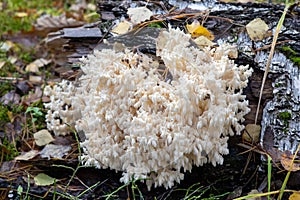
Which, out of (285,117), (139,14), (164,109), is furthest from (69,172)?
(285,117)

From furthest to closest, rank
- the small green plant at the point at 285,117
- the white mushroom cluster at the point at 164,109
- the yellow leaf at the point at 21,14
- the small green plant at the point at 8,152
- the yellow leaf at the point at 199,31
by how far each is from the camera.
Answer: the yellow leaf at the point at 21,14 → the small green plant at the point at 8,152 → the yellow leaf at the point at 199,31 → the small green plant at the point at 285,117 → the white mushroom cluster at the point at 164,109

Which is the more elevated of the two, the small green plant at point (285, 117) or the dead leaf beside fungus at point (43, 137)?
the small green plant at point (285, 117)

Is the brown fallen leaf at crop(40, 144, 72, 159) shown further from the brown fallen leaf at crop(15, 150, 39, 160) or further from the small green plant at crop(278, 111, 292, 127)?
the small green plant at crop(278, 111, 292, 127)

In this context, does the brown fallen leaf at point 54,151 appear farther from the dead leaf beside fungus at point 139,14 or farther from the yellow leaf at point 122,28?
the dead leaf beside fungus at point 139,14

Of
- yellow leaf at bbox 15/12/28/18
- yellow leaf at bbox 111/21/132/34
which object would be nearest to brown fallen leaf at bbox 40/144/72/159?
yellow leaf at bbox 111/21/132/34

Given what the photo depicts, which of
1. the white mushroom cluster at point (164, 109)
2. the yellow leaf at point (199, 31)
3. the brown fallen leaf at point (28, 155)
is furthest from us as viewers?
the brown fallen leaf at point (28, 155)

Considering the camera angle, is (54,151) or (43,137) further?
(43,137)

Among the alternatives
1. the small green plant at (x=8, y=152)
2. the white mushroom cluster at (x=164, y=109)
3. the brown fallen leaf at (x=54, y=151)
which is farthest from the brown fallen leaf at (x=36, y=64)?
the white mushroom cluster at (x=164, y=109)

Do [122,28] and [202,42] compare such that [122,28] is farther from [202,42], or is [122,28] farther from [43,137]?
[43,137]
